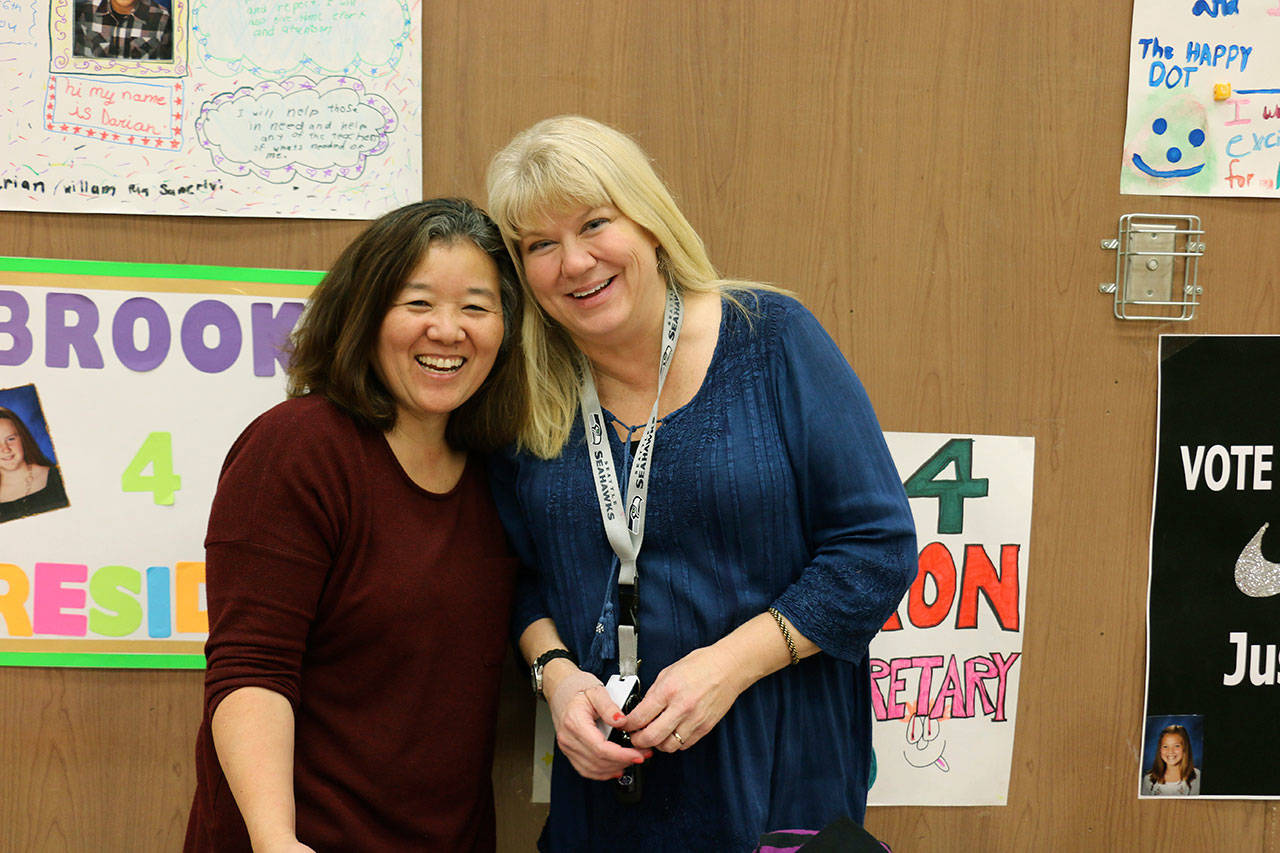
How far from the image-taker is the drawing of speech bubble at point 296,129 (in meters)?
1.58

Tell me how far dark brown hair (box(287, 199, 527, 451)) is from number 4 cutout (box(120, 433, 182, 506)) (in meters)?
0.46

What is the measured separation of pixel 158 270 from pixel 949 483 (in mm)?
1447

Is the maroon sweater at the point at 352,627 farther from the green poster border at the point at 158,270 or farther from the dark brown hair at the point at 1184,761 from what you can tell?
the dark brown hair at the point at 1184,761

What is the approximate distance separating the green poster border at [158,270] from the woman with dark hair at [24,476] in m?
0.26

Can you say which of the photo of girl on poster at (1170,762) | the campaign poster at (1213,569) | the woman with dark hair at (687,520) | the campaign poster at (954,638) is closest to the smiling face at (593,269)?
the woman with dark hair at (687,520)

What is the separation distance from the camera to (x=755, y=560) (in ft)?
4.16

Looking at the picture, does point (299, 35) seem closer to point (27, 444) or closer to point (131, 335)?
point (131, 335)

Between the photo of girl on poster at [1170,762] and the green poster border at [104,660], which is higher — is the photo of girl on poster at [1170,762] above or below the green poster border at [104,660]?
A: below

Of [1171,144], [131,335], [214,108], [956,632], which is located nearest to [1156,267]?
[1171,144]

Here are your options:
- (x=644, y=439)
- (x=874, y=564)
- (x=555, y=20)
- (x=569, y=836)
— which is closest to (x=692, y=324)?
(x=644, y=439)

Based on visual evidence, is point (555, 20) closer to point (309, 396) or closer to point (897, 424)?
point (309, 396)

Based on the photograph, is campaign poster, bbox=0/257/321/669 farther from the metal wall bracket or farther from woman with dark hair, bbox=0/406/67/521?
the metal wall bracket

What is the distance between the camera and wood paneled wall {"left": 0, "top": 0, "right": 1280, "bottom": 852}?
163 cm

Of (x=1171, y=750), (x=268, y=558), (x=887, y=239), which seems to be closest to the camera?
(x=268, y=558)
